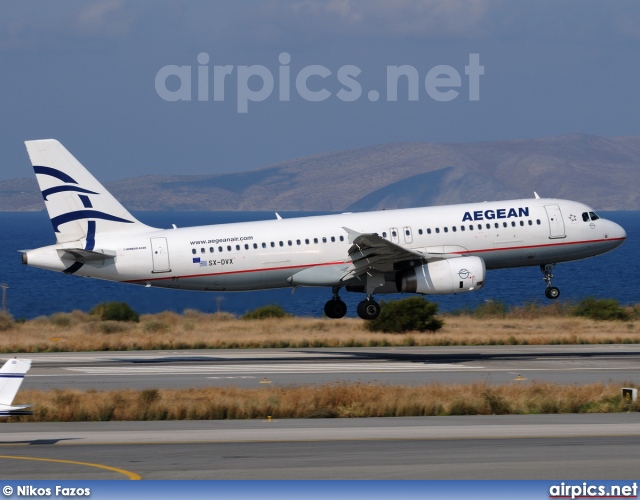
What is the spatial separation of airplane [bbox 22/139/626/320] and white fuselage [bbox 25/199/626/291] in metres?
0.04

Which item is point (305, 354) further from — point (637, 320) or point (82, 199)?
point (637, 320)

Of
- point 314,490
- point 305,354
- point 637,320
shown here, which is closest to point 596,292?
point 637,320

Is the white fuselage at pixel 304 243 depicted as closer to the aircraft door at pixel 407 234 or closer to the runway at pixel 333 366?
the aircraft door at pixel 407 234

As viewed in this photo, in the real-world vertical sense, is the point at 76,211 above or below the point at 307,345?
above

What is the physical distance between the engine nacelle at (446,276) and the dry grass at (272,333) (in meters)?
9.03

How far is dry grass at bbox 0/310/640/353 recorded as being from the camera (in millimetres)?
53125

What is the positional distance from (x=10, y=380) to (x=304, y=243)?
2288 cm

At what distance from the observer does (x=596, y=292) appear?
123 metres

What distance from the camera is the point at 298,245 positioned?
147ft

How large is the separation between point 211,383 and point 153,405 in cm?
770

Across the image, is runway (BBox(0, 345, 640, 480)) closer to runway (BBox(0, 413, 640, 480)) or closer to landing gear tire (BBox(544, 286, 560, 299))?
runway (BBox(0, 413, 640, 480))

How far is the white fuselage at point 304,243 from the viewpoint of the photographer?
44125 millimetres

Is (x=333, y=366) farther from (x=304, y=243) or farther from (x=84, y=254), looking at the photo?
(x=84, y=254)

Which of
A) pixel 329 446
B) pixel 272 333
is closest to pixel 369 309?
pixel 272 333
